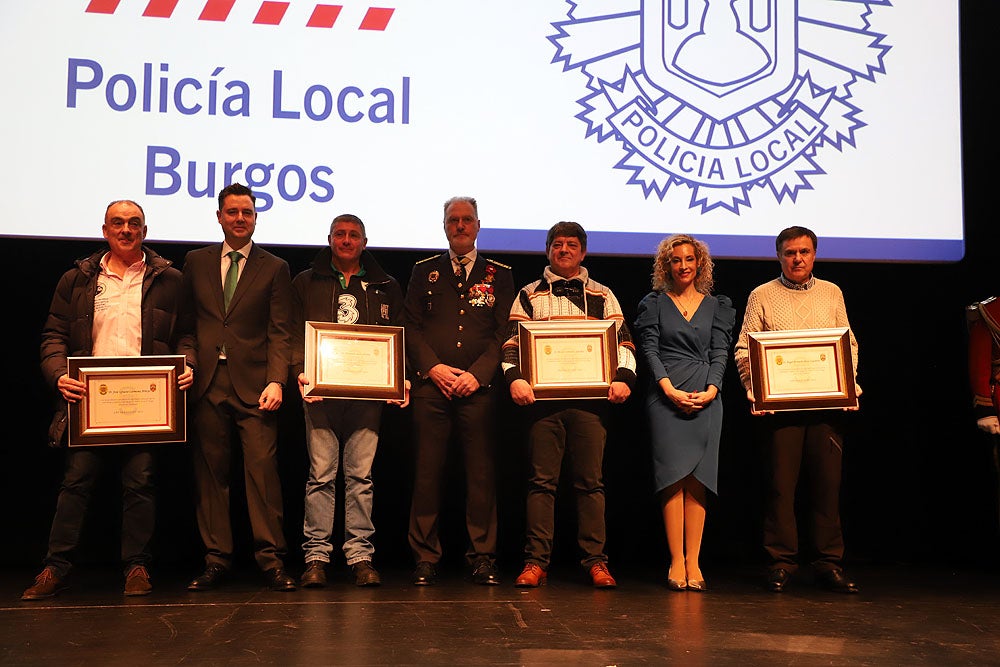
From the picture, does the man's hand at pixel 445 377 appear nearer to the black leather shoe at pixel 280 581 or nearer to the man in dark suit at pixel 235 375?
the man in dark suit at pixel 235 375

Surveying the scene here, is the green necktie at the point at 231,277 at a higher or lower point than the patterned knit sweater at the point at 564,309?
higher

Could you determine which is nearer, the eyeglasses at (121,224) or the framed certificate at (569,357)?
the eyeglasses at (121,224)

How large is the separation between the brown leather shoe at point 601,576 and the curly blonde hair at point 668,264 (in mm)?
1181

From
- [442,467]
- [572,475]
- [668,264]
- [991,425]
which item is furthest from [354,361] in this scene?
[991,425]

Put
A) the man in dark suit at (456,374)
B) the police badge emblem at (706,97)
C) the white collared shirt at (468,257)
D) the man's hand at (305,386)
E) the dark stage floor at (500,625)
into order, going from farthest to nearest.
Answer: the police badge emblem at (706,97)
the white collared shirt at (468,257)
the man in dark suit at (456,374)
the man's hand at (305,386)
the dark stage floor at (500,625)

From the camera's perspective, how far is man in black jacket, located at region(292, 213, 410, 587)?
3.99 m

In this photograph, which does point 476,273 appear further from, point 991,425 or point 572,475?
point 991,425

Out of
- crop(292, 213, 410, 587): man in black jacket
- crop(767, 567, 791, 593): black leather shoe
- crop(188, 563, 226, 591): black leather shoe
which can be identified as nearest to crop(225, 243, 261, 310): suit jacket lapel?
crop(292, 213, 410, 587): man in black jacket

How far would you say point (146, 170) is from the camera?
4.40m

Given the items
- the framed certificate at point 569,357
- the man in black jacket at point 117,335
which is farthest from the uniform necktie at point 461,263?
the man in black jacket at point 117,335

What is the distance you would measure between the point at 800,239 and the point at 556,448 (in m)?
1.33

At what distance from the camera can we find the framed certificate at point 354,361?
12.8 ft

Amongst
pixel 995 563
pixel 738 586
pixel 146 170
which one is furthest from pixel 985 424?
pixel 146 170

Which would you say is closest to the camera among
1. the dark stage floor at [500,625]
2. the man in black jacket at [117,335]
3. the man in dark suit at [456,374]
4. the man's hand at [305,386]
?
the dark stage floor at [500,625]
